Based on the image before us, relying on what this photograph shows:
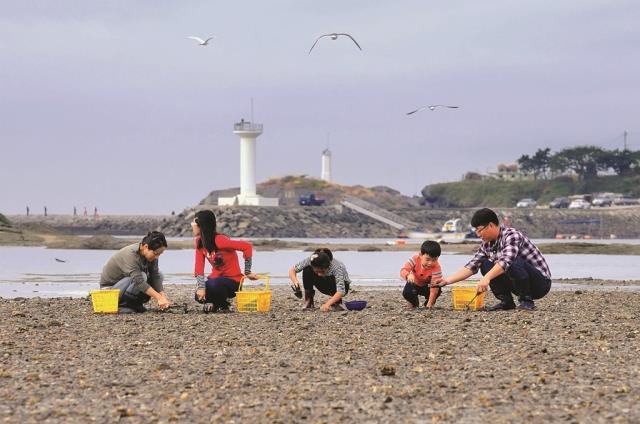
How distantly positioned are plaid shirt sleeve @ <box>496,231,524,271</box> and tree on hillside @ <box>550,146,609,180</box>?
478ft

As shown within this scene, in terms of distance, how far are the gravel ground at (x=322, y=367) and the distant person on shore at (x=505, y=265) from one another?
0.35 meters

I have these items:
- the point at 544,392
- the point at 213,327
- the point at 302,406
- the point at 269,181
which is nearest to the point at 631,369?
the point at 544,392

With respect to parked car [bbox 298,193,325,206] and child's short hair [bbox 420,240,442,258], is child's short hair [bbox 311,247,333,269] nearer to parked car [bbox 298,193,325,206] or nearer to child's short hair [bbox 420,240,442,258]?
child's short hair [bbox 420,240,442,258]

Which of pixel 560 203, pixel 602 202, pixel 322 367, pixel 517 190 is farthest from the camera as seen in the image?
pixel 517 190

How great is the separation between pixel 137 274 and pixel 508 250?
14.4ft

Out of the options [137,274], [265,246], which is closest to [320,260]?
[137,274]

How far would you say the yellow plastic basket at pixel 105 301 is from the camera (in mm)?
14133

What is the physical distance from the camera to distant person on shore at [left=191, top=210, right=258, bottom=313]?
13.6m

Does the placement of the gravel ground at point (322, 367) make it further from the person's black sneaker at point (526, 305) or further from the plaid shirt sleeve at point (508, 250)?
the plaid shirt sleeve at point (508, 250)

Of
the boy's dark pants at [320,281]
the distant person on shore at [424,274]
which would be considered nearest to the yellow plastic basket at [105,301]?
the boy's dark pants at [320,281]

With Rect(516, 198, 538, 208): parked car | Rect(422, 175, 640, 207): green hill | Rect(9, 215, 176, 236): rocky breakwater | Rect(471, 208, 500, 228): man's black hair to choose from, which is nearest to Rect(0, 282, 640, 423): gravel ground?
Rect(471, 208, 500, 228): man's black hair

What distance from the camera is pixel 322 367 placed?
365 inches

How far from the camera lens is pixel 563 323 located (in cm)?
1272

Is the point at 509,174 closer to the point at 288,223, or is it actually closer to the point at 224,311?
the point at 288,223
